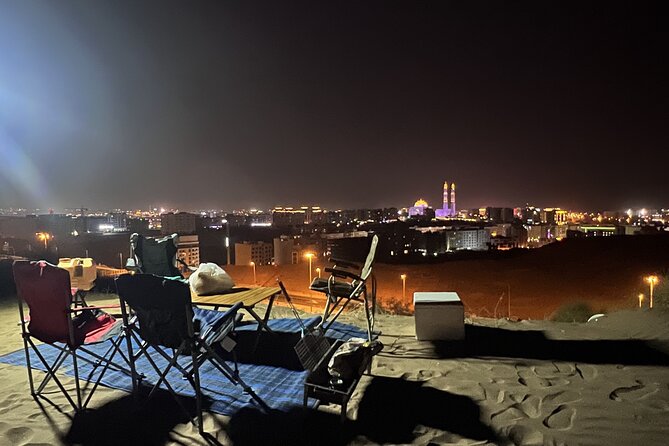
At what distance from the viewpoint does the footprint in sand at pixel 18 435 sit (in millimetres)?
2465

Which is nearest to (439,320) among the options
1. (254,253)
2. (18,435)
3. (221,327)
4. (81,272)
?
(221,327)

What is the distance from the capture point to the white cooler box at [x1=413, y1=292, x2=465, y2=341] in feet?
14.2

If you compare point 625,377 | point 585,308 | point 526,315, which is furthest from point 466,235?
point 625,377

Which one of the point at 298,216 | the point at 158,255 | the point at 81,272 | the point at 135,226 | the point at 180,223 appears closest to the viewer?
the point at 158,255

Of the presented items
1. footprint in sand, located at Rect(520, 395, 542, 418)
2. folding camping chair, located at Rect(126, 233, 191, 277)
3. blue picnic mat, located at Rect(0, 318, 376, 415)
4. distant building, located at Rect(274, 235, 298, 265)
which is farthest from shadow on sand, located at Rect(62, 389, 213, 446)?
distant building, located at Rect(274, 235, 298, 265)

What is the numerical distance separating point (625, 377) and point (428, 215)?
7116cm

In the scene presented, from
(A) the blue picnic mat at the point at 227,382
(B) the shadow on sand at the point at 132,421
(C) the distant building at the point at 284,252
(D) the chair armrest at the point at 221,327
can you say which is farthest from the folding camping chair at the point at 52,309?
(C) the distant building at the point at 284,252

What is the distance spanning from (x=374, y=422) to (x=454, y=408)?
23.1 inches

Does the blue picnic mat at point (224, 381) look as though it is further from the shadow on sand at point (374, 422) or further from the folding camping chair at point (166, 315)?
the folding camping chair at point (166, 315)

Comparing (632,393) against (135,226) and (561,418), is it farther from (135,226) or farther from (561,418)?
(135,226)

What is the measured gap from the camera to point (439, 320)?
4.36 metres

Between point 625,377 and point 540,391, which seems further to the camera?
point 625,377

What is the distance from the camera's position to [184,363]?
3771 millimetres

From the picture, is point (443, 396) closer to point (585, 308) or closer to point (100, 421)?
point (100, 421)
